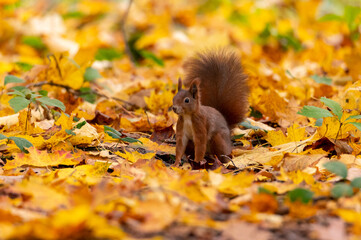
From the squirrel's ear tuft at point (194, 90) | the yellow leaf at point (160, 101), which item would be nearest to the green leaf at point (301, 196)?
the squirrel's ear tuft at point (194, 90)

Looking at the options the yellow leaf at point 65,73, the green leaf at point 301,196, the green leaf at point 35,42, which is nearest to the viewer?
the green leaf at point 301,196

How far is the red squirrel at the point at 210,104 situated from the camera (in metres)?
2.44

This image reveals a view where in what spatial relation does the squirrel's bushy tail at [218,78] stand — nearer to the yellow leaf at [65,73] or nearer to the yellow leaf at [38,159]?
the yellow leaf at [65,73]

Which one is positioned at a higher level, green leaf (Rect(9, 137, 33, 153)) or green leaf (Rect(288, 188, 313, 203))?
green leaf (Rect(288, 188, 313, 203))

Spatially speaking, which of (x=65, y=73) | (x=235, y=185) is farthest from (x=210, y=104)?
(x=235, y=185)

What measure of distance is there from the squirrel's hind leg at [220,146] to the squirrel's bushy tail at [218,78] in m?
0.30

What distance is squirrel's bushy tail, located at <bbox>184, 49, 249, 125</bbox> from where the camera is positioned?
9.27ft

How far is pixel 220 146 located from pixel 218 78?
53cm

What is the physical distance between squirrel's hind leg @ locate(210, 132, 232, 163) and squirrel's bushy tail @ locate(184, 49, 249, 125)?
30 cm

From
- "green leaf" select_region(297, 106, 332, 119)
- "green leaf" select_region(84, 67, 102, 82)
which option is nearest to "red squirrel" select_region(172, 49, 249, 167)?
"green leaf" select_region(297, 106, 332, 119)

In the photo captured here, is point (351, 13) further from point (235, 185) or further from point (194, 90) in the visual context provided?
point (235, 185)

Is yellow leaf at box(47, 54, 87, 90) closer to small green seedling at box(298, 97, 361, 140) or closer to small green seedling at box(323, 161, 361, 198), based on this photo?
small green seedling at box(298, 97, 361, 140)

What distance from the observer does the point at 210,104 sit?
9.52 feet

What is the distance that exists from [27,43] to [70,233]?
4586mm
